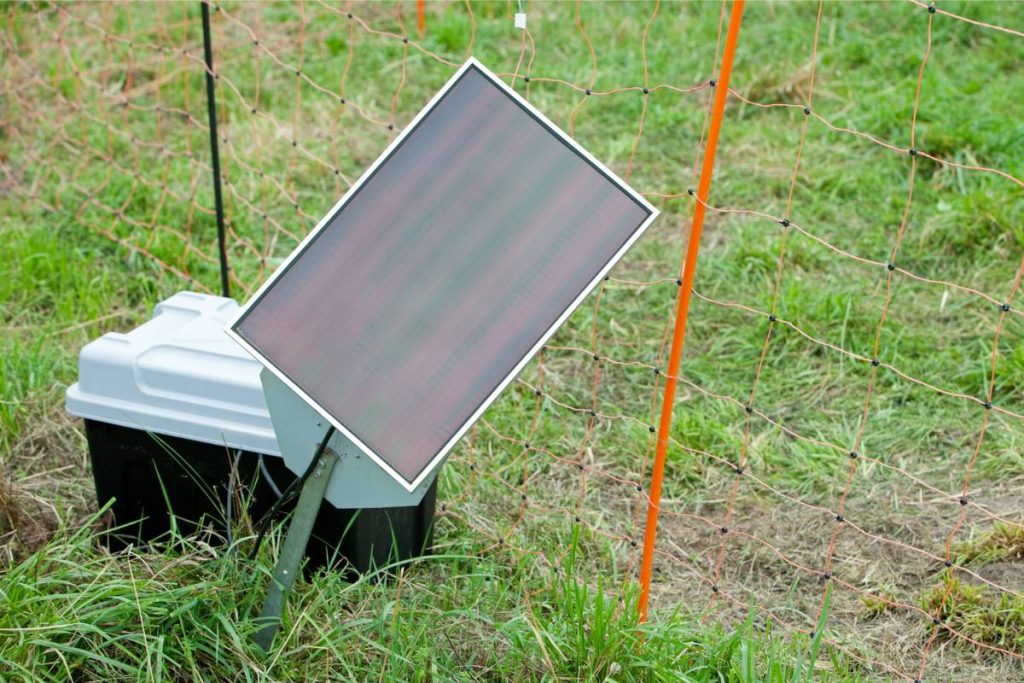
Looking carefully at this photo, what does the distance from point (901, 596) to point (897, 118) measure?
96.4 inches

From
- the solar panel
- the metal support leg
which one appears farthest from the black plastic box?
the solar panel

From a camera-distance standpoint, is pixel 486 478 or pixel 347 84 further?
pixel 347 84

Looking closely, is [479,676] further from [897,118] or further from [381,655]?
[897,118]

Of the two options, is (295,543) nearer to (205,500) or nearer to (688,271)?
(205,500)

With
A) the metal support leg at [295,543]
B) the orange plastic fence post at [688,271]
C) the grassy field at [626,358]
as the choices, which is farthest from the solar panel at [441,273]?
the grassy field at [626,358]

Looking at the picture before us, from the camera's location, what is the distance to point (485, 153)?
6.89ft

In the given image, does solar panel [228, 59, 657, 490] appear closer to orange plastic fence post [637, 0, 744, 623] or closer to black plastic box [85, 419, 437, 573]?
orange plastic fence post [637, 0, 744, 623]

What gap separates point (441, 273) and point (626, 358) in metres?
1.86

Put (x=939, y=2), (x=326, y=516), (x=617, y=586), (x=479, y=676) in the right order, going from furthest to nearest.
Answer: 1. (x=939, y=2)
2. (x=617, y=586)
3. (x=326, y=516)
4. (x=479, y=676)

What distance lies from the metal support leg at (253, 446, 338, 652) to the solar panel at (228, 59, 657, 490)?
8.2 inches

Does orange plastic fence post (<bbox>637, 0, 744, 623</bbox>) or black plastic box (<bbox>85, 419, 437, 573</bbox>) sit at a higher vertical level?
orange plastic fence post (<bbox>637, 0, 744, 623</bbox>)

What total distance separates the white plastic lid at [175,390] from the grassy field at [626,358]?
0.26 m

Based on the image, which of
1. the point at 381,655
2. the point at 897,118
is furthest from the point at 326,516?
the point at 897,118

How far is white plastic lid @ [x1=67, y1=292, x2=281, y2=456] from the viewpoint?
8.35 ft
